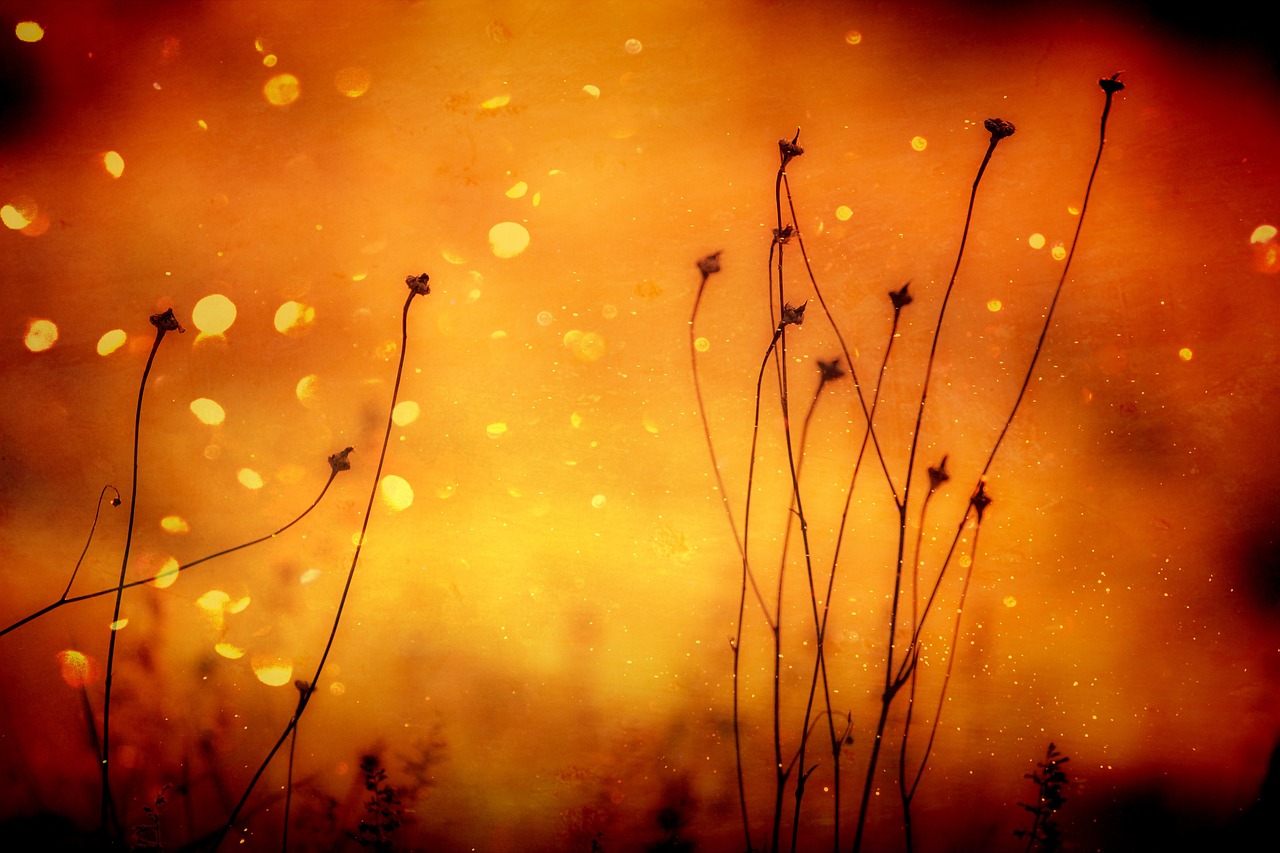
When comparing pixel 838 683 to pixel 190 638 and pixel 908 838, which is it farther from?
pixel 190 638

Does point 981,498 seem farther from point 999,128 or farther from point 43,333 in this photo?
point 43,333

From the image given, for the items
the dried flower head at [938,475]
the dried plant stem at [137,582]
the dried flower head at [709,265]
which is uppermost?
the dried flower head at [709,265]

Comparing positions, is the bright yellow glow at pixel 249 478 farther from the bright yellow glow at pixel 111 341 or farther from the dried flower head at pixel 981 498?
the dried flower head at pixel 981 498

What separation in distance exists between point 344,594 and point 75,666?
20.4 inches

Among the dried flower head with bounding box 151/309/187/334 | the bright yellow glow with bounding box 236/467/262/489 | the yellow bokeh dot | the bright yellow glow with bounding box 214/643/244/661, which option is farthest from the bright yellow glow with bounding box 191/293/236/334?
the bright yellow glow with bounding box 214/643/244/661

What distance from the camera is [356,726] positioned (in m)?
1.05

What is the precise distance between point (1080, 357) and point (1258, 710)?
0.72 meters

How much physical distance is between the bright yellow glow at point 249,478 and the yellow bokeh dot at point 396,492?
0.22 metres

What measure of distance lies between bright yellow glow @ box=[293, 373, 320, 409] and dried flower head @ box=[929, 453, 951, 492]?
1092mm

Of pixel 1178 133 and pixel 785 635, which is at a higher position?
pixel 1178 133

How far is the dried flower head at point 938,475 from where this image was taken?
1.01 metres

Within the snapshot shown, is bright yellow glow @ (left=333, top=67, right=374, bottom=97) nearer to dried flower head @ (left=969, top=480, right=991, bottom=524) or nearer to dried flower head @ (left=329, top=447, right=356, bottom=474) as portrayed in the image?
dried flower head @ (left=329, top=447, right=356, bottom=474)

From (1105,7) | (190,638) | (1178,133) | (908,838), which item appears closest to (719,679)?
(908,838)

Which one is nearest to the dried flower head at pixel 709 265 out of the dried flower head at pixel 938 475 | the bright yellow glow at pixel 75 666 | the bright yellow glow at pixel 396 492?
the dried flower head at pixel 938 475
